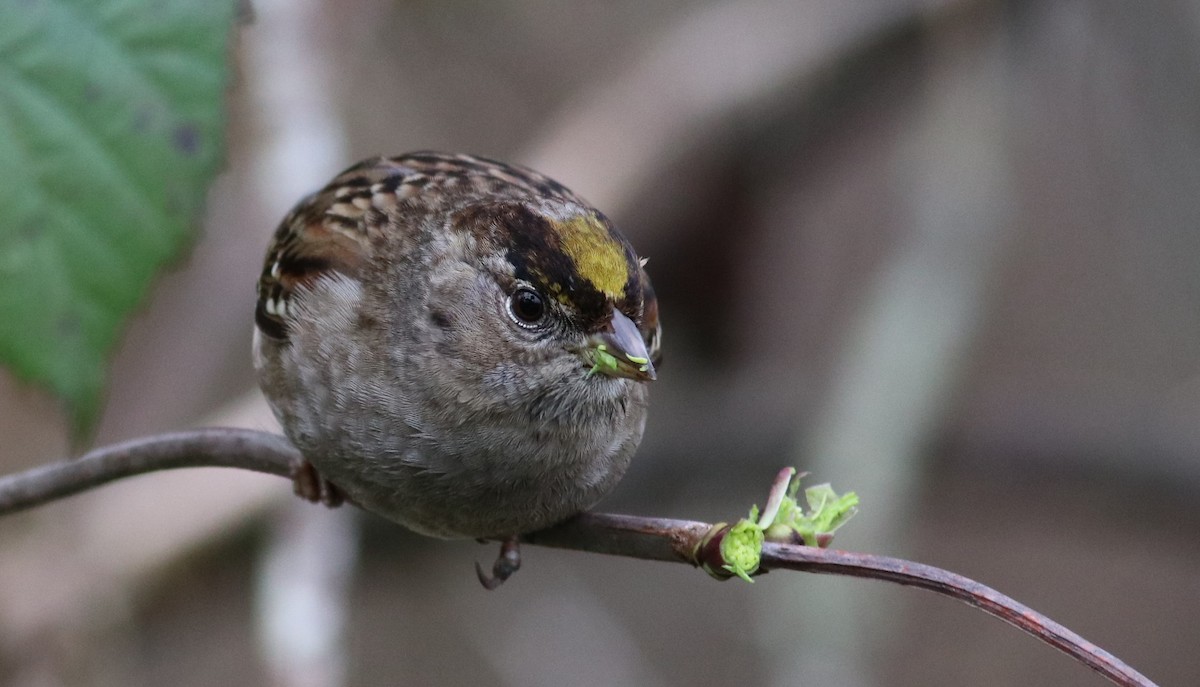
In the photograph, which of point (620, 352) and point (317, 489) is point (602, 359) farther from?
point (317, 489)

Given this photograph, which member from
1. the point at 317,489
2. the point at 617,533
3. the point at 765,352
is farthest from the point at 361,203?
the point at 765,352

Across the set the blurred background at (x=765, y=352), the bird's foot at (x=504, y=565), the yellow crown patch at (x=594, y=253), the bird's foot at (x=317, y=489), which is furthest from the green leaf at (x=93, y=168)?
the blurred background at (x=765, y=352)

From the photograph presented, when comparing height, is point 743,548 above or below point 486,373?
above

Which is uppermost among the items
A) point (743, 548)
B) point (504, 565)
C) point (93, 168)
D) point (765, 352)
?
point (93, 168)

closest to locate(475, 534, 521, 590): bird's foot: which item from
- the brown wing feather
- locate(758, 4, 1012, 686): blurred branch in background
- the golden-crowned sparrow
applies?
the golden-crowned sparrow

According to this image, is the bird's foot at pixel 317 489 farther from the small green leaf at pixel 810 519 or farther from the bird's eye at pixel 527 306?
the small green leaf at pixel 810 519

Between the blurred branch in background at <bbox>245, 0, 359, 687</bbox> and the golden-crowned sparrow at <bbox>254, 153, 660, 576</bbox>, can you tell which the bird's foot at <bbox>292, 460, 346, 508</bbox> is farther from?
the blurred branch in background at <bbox>245, 0, 359, 687</bbox>
